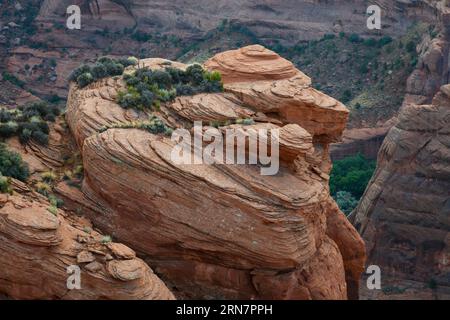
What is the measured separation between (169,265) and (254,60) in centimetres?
1025

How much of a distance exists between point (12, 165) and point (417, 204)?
3417 cm

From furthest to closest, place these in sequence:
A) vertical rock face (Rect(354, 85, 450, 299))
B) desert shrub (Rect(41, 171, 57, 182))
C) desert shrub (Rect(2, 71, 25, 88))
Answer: desert shrub (Rect(2, 71, 25, 88)) → vertical rock face (Rect(354, 85, 450, 299)) → desert shrub (Rect(41, 171, 57, 182))

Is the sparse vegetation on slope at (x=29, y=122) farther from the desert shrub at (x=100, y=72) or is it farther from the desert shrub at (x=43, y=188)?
the desert shrub at (x=43, y=188)

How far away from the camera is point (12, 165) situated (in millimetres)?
41344

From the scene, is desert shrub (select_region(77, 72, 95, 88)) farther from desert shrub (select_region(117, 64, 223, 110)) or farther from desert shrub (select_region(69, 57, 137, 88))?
desert shrub (select_region(117, 64, 223, 110))

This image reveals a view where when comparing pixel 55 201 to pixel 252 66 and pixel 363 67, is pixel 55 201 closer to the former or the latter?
pixel 252 66

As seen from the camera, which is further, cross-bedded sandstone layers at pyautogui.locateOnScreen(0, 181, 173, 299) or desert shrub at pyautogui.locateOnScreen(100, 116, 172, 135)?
desert shrub at pyautogui.locateOnScreen(100, 116, 172, 135)

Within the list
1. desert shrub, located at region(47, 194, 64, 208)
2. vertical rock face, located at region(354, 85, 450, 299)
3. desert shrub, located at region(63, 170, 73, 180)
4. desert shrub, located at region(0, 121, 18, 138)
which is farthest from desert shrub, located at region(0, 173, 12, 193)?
vertical rock face, located at region(354, 85, 450, 299)

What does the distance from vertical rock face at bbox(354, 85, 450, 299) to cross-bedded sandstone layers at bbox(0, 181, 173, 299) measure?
1334 inches

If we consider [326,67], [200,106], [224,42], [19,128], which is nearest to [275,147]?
[200,106]

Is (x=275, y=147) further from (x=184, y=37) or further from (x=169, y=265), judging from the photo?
(x=184, y=37)

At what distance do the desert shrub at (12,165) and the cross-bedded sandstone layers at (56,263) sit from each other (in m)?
2.77

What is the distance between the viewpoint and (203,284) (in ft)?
133

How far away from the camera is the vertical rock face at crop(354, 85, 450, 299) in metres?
68.9
